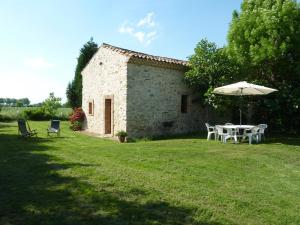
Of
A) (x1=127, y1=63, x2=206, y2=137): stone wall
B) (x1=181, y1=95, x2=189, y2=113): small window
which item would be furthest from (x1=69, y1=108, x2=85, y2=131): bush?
(x1=181, y1=95, x2=189, y2=113): small window

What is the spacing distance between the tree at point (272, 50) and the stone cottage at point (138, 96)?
137 inches

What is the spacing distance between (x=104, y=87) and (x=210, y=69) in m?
5.74

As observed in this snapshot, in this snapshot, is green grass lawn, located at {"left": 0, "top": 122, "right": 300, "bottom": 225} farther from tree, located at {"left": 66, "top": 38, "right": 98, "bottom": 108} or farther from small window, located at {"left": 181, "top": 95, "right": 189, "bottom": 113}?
tree, located at {"left": 66, "top": 38, "right": 98, "bottom": 108}

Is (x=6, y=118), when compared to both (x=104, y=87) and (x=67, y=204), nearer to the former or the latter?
(x=104, y=87)

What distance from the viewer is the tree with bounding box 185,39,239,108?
18.0 meters

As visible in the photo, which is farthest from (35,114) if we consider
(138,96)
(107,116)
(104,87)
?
(138,96)

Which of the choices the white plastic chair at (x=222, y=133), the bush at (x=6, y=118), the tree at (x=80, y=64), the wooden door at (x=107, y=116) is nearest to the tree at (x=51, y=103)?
the bush at (x=6, y=118)

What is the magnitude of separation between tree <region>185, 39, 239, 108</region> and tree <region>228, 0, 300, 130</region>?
54 cm

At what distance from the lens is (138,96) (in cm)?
1738

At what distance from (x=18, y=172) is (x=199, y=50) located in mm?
12792

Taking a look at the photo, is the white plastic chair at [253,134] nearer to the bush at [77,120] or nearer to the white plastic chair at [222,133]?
the white plastic chair at [222,133]

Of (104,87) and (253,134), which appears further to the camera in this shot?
(104,87)

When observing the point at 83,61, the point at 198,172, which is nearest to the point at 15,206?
the point at 198,172

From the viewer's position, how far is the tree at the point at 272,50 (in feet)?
54.9
